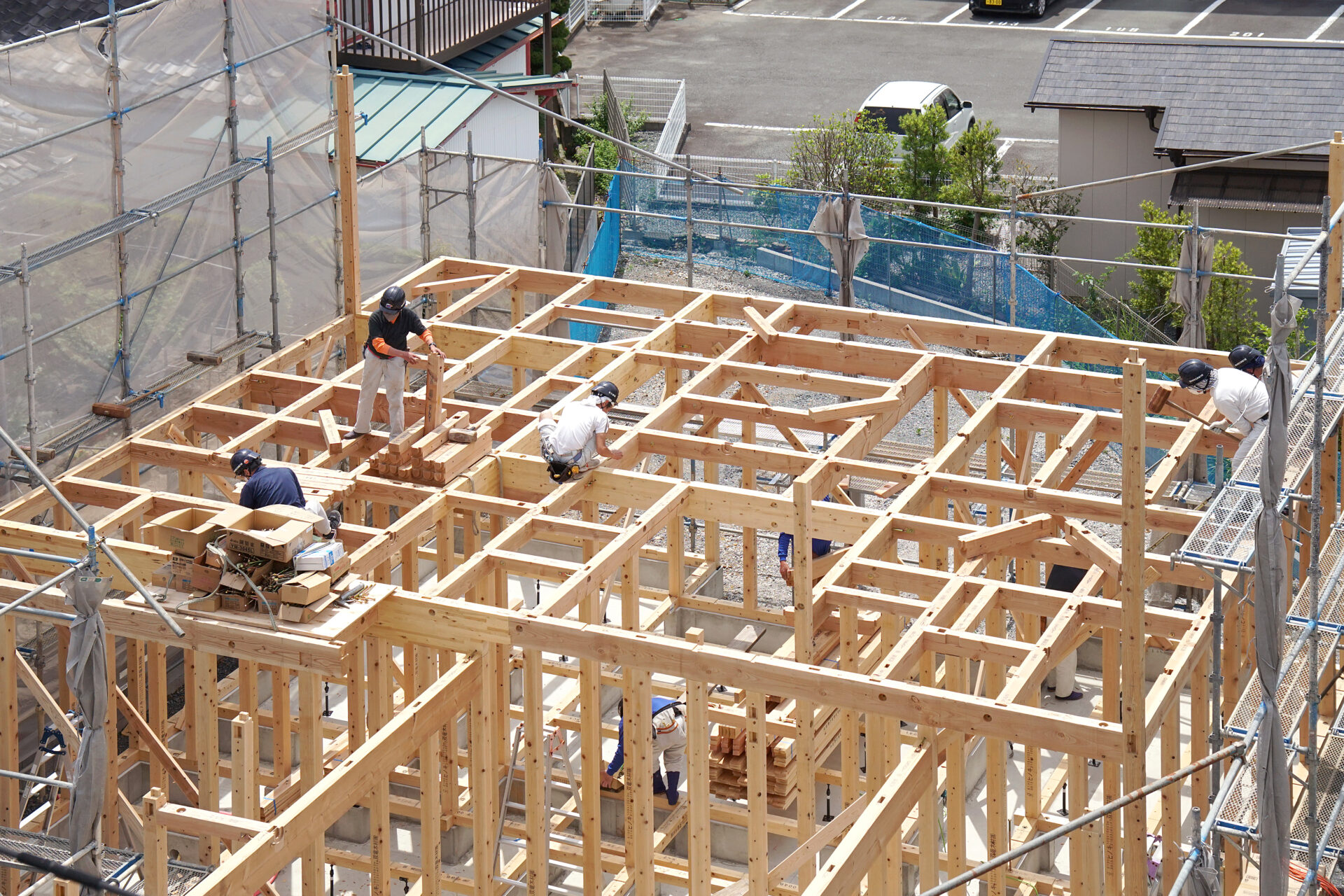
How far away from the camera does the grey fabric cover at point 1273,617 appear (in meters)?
11.7

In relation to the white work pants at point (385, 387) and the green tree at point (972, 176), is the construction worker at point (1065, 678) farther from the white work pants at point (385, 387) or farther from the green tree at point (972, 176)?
the green tree at point (972, 176)

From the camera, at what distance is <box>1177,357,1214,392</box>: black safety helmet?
57.1 feet

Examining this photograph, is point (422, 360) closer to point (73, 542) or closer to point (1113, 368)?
point (73, 542)

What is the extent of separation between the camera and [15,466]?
1675 cm

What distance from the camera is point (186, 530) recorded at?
14.5 m

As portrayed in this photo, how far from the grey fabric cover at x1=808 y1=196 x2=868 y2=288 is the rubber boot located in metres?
9.54

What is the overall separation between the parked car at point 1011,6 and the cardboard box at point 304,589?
1388 inches

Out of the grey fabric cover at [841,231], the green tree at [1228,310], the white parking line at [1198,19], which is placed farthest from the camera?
the white parking line at [1198,19]

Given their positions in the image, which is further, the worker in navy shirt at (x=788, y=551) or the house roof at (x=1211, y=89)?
the house roof at (x=1211, y=89)

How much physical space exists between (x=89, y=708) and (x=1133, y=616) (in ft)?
24.2

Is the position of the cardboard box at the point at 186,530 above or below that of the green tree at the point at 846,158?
below

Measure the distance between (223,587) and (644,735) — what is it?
3.46m

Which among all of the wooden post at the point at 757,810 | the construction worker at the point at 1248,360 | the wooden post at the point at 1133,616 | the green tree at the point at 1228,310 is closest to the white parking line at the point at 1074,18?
the green tree at the point at 1228,310

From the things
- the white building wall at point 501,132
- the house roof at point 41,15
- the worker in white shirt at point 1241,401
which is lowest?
the worker in white shirt at point 1241,401
